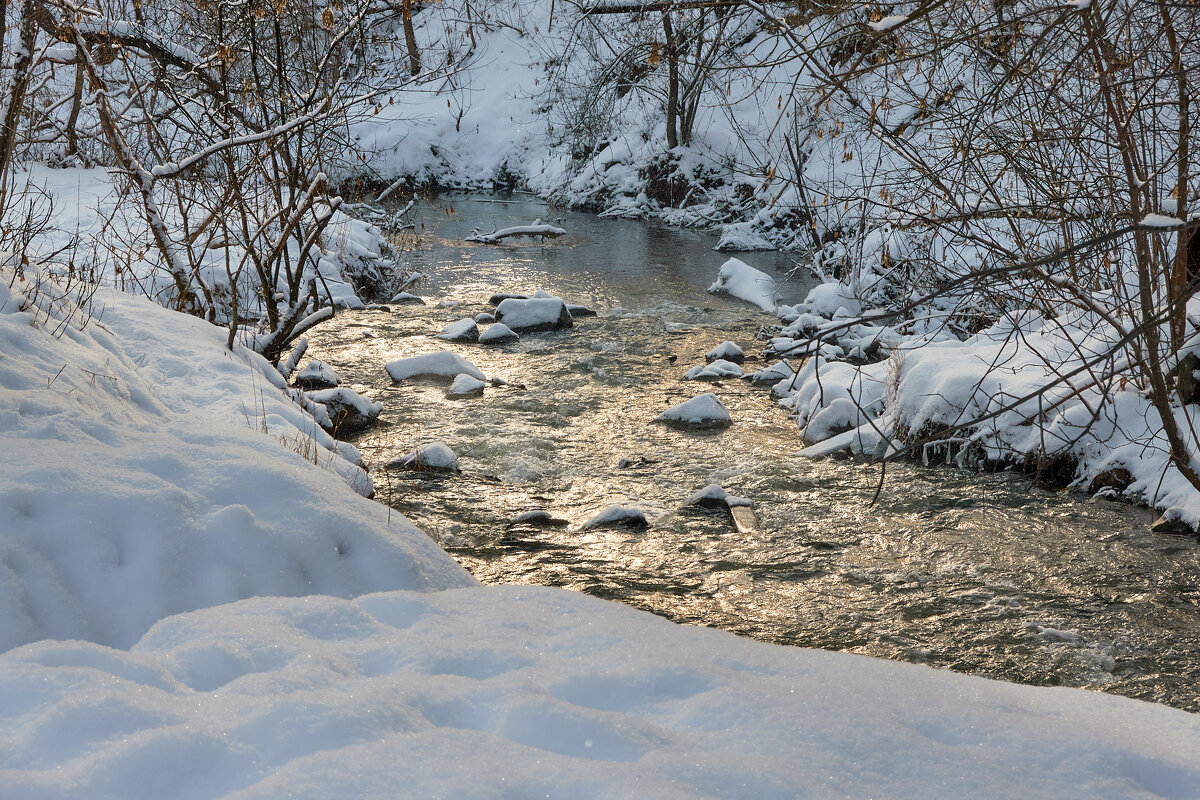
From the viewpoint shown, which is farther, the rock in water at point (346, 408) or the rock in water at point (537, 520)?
the rock in water at point (346, 408)

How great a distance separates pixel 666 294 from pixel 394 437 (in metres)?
5.92

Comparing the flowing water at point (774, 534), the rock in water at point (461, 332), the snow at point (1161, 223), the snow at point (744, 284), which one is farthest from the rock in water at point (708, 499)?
the snow at point (744, 284)

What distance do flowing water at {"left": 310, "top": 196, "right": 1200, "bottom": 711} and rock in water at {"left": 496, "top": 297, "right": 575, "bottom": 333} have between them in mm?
889

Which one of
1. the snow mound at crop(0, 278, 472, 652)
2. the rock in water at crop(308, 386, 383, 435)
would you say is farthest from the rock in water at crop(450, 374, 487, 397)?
the snow mound at crop(0, 278, 472, 652)

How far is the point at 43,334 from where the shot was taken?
3.97m

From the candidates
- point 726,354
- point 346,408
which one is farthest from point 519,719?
point 726,354

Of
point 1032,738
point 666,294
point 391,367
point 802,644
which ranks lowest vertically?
point 802,644

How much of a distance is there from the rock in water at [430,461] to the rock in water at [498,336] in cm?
342

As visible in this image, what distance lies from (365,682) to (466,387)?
5.58 m

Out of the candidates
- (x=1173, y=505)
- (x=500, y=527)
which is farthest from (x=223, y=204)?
(x=1173, y=505)

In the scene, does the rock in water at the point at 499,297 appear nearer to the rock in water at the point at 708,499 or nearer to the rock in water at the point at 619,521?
the rock in water at the point at 708,499

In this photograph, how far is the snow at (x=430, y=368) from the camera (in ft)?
26.5

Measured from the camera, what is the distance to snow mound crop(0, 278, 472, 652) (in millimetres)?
2623

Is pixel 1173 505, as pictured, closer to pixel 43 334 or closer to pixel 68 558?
pixel 68 558
